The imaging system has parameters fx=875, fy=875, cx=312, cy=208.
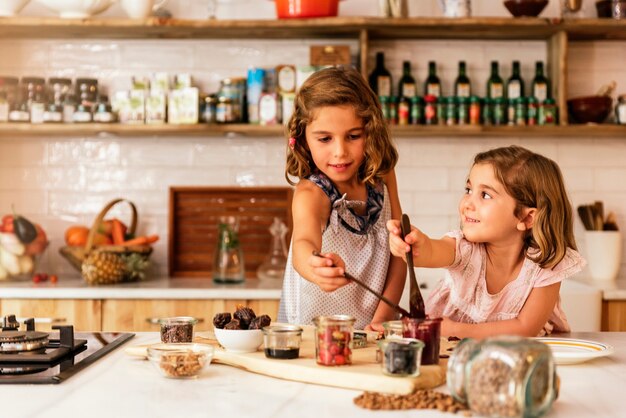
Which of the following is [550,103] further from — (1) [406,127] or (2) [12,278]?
(2) [12,278]

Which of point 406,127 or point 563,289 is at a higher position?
point 406,127

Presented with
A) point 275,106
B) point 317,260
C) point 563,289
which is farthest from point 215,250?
point 317,260

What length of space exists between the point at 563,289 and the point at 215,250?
161 centimetres

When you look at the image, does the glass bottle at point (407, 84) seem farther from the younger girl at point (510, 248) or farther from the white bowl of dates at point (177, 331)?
the white bowl of dates at point (177, 331)

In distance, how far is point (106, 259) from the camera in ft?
12.9

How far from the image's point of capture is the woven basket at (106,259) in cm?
392

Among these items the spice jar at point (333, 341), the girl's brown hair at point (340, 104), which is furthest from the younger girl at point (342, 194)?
the spice jar at point (333, 341)

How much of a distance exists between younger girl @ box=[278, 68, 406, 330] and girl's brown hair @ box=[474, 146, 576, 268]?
381 mm

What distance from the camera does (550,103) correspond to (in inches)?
164

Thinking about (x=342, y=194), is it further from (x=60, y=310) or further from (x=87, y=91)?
(x=87, y=91)

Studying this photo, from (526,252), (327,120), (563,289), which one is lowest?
(563,289)

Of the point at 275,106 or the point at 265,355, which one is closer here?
the point at 265,355

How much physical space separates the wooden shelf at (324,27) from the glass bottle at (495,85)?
178 mm

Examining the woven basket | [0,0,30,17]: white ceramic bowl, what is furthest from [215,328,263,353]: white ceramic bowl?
[0,0,30,17]: white ceramic bowl
